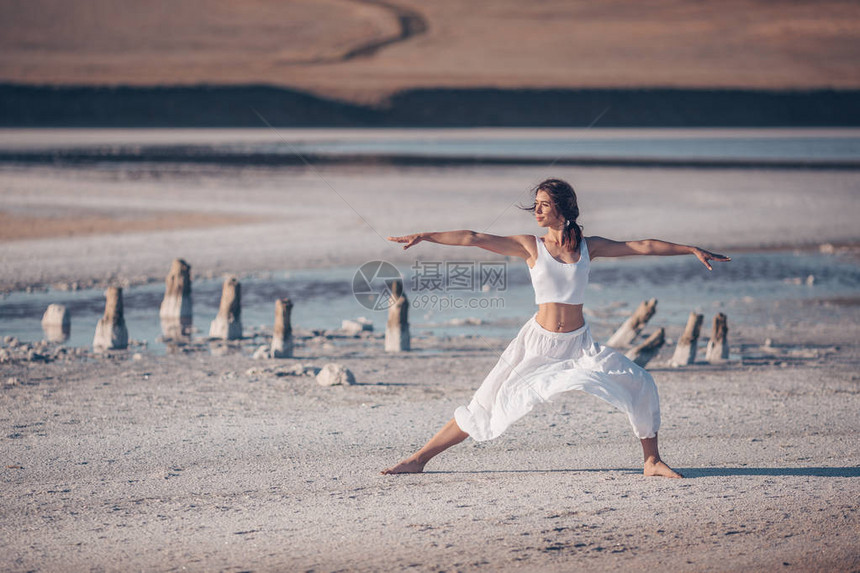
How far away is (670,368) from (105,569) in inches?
205

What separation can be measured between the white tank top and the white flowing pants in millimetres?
177

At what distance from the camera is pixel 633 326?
955 cm

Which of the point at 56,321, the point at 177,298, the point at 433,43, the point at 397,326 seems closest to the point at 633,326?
the point at 397,326

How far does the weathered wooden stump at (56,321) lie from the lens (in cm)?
994

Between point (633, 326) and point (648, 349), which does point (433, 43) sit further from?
point (648, 349)

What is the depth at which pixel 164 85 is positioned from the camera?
57.4 metres

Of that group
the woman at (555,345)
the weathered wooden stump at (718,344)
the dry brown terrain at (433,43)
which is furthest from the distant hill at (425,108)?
the woman at (555,345)

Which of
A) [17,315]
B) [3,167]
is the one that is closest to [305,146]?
[3,167]

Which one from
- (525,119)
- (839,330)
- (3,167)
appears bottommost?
(839,330)

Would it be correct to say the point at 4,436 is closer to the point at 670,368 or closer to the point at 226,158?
the point at 670,368

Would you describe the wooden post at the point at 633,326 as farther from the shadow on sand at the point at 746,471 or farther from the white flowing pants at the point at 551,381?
the white flowing pants at the point at 551,381

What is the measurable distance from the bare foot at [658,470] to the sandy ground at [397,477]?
53 mm

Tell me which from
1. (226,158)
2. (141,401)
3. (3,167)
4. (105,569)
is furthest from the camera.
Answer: (226,158)

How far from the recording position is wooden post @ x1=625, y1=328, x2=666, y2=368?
8680 millimetres
